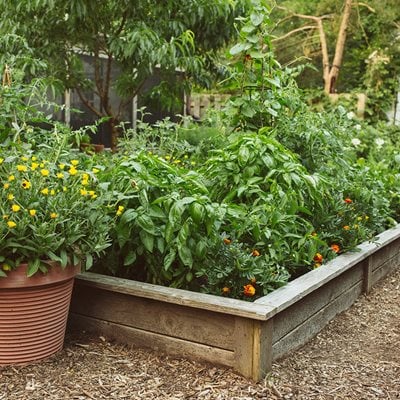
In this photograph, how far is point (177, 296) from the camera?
274 cm

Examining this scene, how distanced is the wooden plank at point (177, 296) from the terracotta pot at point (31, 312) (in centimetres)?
23

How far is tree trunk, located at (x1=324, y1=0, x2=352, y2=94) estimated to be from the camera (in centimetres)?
1234

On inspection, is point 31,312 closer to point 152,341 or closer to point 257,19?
point 152,341

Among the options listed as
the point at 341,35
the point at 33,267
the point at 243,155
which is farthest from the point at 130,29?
the point at 341,35

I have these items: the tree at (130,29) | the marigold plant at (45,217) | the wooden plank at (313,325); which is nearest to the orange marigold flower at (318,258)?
the wooden plank at (313,325)

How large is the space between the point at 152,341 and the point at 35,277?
2.15 feet

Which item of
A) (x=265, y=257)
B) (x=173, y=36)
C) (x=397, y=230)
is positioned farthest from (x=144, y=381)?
(x=173, y=36)

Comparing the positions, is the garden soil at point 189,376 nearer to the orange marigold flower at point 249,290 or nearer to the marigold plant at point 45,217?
the orange marigold flower at point 249,290

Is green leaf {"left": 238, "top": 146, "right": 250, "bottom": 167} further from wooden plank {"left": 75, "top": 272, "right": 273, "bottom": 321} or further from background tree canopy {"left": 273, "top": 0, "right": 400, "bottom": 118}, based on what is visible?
background tree canopy {"left": 273, "top": 0, "right": 400, "bottom": 118}

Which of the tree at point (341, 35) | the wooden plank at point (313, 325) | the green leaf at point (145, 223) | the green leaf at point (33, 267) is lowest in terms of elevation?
the wooden plank at point (313, 325)

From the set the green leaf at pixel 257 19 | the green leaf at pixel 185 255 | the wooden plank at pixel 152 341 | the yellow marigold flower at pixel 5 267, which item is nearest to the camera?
the yellow marigold flower at pixel 5 267

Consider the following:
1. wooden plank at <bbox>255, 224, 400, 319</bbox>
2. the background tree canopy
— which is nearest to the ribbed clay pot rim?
wooden plank at <bbox>255, 224, 400, 319</bbox>

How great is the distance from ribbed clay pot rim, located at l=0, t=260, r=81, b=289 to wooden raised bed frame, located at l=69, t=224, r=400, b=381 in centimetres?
34

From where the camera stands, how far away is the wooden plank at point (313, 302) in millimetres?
2836
